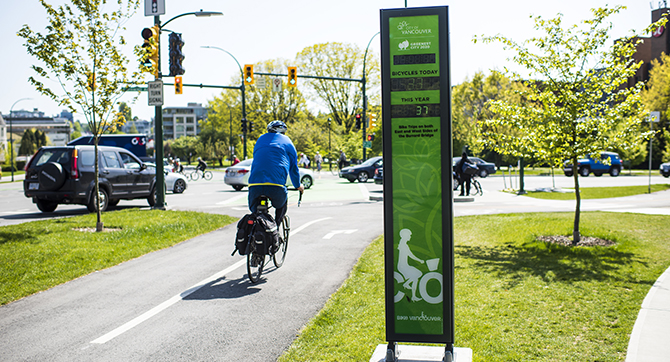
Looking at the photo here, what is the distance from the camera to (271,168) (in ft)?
21.9

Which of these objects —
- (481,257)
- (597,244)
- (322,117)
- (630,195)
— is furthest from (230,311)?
(322,117)

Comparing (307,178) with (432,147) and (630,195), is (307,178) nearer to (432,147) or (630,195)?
(630,195)

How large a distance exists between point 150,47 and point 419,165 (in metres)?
9.97

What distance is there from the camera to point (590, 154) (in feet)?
28.1

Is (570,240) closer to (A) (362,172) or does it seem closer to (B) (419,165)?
(B) (419,165)

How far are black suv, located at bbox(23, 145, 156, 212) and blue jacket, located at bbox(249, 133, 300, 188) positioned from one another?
8.93 m

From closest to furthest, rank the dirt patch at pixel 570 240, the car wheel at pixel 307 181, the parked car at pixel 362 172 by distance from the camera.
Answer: the dirt patch at pixel 570 240 < the car wheel at pixel 307 181 < the parked car at pixel 362 172

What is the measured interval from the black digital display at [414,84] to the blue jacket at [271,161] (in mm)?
3231

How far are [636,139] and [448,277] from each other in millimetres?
6632

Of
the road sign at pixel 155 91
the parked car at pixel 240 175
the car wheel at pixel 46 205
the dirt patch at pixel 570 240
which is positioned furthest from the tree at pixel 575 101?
the parked car at pixel 240 175

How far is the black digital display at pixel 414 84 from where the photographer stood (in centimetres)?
360

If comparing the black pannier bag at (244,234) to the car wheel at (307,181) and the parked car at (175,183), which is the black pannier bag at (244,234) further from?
the car wheel at (307,181)

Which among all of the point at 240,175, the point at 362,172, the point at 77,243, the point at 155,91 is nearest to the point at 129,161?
the point at 155,91

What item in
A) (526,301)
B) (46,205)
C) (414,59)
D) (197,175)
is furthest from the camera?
(197,175)
